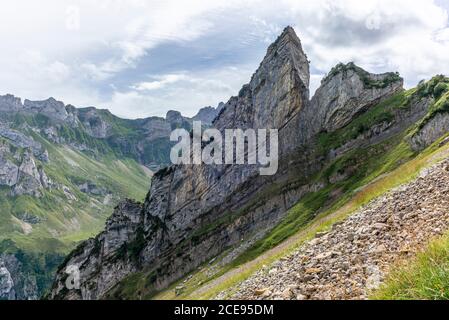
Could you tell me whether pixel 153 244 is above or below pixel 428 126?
below

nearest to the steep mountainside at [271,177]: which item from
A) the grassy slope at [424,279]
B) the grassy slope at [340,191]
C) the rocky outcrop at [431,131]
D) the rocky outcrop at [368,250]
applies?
the rocky outcrop at [431,131]

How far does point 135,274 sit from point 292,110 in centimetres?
8500

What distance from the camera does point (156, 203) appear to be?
174625 millimetres

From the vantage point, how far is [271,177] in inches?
5418

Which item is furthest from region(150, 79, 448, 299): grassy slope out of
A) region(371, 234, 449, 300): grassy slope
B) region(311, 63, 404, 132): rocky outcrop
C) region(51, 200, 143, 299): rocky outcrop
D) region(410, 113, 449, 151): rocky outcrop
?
region(51, 200, 143, 299): rocky outcrop

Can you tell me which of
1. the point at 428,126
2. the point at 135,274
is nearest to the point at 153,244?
the point at 135,274

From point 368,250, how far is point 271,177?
402ft

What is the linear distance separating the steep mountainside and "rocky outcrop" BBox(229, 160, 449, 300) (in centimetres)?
6142

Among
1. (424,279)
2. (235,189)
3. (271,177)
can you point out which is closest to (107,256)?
(235,189)

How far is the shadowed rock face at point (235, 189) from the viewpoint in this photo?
128 meters

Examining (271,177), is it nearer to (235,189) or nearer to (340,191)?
(235,189)

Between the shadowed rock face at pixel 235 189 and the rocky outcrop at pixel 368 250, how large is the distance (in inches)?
3539

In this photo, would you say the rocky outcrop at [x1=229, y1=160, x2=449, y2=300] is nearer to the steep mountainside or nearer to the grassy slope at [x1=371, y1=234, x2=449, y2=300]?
the grassy slope at [x1=371, y1=234, x2=449, y2=300]
